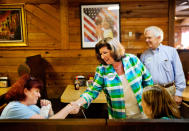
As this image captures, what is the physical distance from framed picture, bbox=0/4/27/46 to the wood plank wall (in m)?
0.09

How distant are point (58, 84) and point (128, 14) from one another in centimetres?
187

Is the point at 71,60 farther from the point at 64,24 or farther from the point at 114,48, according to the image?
the point at 114,48

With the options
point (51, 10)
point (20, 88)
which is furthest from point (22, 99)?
point (51, 10)

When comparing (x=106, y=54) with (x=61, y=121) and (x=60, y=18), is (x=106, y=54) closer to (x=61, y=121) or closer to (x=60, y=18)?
(x=61, y=121)

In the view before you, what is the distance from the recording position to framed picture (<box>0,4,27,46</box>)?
12.0ft

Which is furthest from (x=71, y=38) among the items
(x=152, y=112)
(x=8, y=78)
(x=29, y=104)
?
(x=152, y=112)

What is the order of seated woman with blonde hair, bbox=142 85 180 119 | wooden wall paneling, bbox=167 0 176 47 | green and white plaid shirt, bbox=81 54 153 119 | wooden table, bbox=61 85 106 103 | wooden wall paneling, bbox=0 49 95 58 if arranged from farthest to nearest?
wooden wall paneling, bbox=0 49 95 58 < wooden wall paneling, bbox=167 0 176 47 < wooden table, bbox=61 85 106 103 < green and white plaid shirt, bbox=81 54 153 119 < seated woman with blonde hair, bbox=142 85 180 119

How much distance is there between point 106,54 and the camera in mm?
1932

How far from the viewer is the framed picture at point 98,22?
142 inches

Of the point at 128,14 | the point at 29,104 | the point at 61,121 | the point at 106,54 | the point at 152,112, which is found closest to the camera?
the point at 61,121

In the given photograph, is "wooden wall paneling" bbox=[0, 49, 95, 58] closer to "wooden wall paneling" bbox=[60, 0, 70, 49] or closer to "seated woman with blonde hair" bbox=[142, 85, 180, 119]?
"wooden wall paneling" bbox=[60, 0, 70, 49]

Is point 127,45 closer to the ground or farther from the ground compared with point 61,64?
farther from the ground

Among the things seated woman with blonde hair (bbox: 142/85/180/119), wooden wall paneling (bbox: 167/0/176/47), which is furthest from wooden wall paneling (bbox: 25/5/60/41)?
seated woman with blonde hair (bbox: 142/85/180/119)

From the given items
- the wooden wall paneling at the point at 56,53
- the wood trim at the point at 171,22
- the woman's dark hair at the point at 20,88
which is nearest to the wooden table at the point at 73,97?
the wooden wall paneling at the point at 56,53
